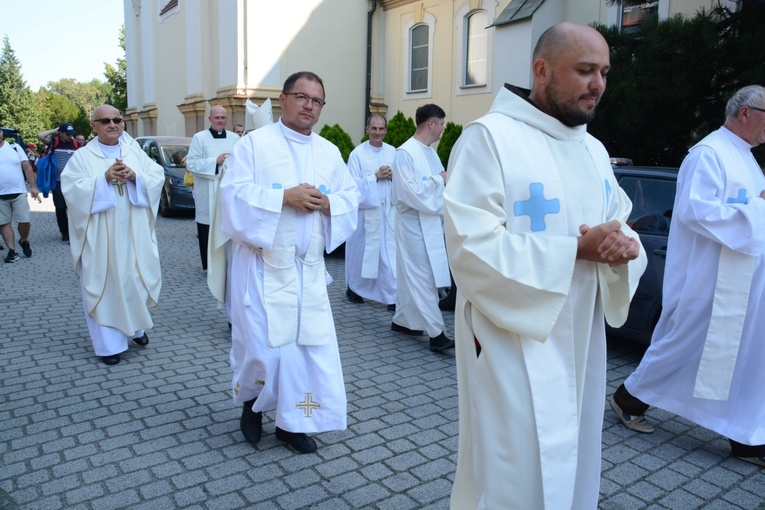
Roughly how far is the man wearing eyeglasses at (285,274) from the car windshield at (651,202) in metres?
3.00

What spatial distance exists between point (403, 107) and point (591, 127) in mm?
11315

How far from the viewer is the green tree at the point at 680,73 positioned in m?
7.81

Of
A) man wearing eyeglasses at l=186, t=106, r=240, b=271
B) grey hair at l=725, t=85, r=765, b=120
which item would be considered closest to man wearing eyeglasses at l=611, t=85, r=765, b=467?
grey hair at l=725, t=85, r=765, b=120

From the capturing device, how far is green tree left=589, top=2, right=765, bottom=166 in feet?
25.6

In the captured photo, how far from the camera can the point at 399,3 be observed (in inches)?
794

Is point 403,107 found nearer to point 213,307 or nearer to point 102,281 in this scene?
point 213,307

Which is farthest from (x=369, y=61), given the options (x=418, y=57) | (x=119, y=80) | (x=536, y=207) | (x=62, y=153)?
(x=119, y=80)

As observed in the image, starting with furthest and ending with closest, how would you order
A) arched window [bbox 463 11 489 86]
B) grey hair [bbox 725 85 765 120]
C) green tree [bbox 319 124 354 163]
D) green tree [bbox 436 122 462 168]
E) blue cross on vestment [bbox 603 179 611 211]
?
arched window [bbox 463 11 489 86] < green tree [bbox 436 122 462 168] < green tree [bbox 319 124 354 163] < grey hair [bbox 725 85 765 120] < blue cross on vestment [bbox 603 179 611 211]

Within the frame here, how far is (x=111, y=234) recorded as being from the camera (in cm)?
606

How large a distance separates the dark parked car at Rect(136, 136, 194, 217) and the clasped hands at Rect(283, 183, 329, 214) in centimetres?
1275

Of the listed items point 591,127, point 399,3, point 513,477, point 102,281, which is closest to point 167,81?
point 399,3

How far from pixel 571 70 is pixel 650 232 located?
12.4 ft

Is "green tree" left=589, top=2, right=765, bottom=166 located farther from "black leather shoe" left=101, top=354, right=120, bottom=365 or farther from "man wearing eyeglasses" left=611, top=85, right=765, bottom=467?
"black leather shoe" left=101, top=354, right=120, bottom=365

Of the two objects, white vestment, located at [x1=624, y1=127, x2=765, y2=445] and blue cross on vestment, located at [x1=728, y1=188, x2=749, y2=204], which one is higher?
blue cross on vestment, located at [x1=728, y1=188, x2=749, y2=204]
